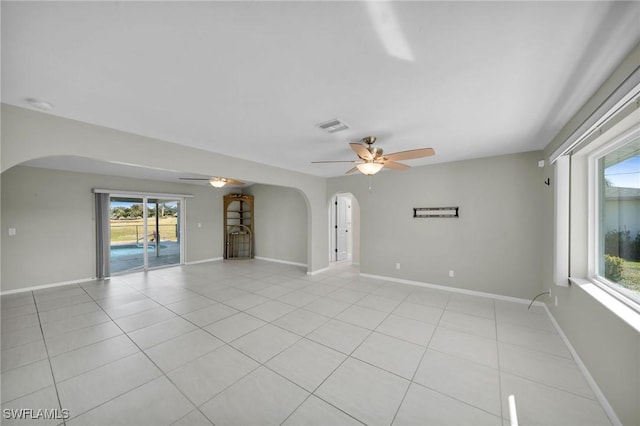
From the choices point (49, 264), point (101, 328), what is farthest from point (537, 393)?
point (49, 264)

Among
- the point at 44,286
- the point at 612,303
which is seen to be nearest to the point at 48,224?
the point at 44,286

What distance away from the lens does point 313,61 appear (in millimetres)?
1476

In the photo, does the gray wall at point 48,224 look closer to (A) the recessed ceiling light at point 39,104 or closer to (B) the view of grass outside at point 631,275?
(A) the recessed ceiling light at point 39,104

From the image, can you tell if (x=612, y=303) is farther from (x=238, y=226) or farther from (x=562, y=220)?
(x=238, y=226)

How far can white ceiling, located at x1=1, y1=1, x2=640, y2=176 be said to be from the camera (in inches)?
44.6

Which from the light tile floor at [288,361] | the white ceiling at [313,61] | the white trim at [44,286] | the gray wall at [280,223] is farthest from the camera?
the gray wall at [280,223]

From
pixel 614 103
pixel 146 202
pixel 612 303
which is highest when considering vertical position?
pixel 614 103

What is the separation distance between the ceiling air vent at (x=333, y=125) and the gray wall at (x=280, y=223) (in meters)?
4.04

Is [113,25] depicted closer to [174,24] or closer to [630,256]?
[174,24]

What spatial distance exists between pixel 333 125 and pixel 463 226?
3.24 meters

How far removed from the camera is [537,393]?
5.95ft

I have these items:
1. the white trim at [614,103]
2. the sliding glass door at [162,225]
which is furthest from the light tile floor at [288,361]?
the sliding glass door at [162,225]

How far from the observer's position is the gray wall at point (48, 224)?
4.18m

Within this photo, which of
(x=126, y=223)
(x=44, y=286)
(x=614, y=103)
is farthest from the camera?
(x=126, y=223)
